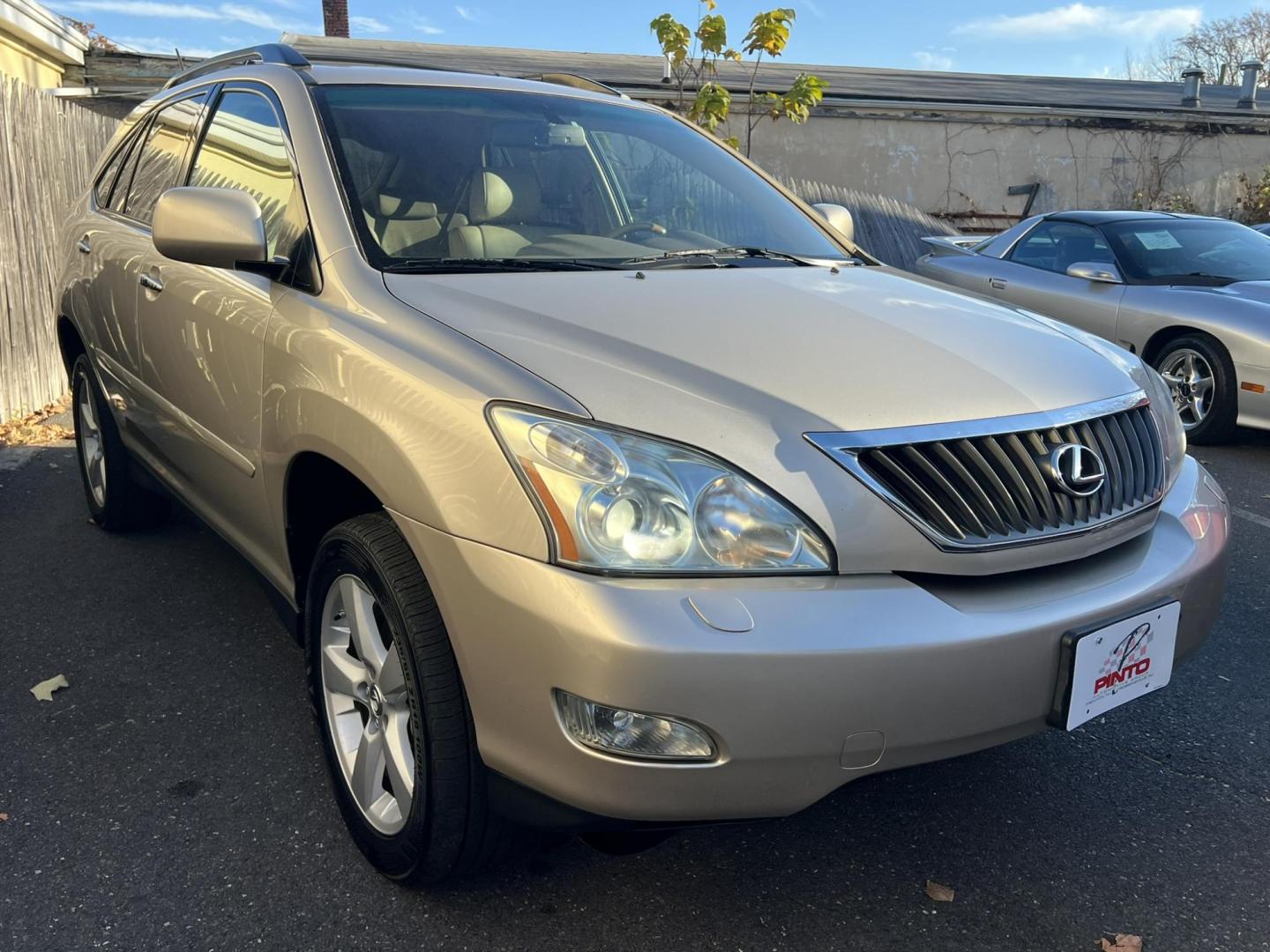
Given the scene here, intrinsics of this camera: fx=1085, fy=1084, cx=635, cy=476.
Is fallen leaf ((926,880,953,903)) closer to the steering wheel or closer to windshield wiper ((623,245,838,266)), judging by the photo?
windshield wiper ((623,245,838,266))

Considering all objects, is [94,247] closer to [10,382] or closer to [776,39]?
[10,382]

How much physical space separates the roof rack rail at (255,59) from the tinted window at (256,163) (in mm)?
152

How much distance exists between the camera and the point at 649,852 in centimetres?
243

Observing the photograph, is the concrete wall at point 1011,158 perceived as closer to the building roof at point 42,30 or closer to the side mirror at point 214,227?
the building roof at point 42,30

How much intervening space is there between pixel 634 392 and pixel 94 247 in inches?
122

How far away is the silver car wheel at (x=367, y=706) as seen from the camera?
7.25 feet

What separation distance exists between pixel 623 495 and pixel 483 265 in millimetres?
1025

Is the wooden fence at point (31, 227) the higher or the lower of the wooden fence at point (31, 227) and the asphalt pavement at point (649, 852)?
the higher

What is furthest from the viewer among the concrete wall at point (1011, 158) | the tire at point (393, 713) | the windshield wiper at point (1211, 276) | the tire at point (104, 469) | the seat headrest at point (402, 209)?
the concrete wall at point (1011, 158)

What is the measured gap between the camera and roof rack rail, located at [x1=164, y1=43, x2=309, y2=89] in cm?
324

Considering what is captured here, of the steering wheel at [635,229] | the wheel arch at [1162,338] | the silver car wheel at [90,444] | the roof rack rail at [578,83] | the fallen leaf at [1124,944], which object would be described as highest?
Answer: the roof rack rail at [578,83]

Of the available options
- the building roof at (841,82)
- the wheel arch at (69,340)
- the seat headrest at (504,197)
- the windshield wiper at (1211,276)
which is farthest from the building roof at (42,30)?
the windshield wiper at (1211,276)

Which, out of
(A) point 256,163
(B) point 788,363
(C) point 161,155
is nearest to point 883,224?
(C) point 161,155

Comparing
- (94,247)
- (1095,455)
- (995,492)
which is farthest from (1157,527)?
(94,247)
